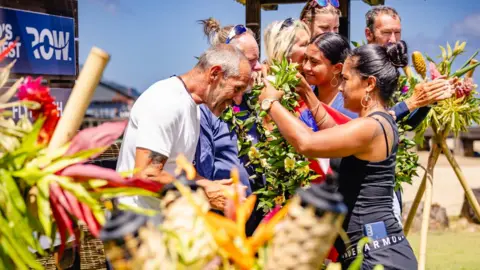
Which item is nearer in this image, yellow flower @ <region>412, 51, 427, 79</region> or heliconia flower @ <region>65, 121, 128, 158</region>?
heliconia flower @ <region>65, 121, 128, 158</region>

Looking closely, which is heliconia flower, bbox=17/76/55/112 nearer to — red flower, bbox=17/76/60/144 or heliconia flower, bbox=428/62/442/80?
red flower, bbox=17/76/60/144

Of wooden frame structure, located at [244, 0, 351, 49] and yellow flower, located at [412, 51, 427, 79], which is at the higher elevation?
yellow flower, located at [412, 51, 427, 79]

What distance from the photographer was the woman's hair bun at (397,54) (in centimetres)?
290

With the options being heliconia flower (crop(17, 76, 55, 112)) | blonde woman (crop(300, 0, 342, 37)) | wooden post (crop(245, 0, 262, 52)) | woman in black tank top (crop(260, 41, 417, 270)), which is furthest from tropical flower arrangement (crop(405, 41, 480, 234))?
heliconia flower (crop(17, 76, 55, 112))

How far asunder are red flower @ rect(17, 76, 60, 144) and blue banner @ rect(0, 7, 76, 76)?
2698 mm

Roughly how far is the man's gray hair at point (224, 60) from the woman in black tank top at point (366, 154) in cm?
16

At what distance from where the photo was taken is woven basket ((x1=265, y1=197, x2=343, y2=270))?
36.7 inches

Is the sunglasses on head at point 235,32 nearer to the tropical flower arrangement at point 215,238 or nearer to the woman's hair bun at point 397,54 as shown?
the woman's hair bun at point 397,54

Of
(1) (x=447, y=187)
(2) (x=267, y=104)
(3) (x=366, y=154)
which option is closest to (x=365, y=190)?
(3) (x=366, y=154)

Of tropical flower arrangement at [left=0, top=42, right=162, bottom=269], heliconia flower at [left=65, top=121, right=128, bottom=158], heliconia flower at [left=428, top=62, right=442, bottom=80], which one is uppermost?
heliconia flower at [left=65, top=121, right=128, bottom=158]

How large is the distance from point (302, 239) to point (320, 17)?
3222 millimetres

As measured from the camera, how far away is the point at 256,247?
1011 millimetres

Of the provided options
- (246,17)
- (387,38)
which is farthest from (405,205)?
(387,38)

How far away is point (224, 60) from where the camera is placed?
Answer: 9.02 feet
